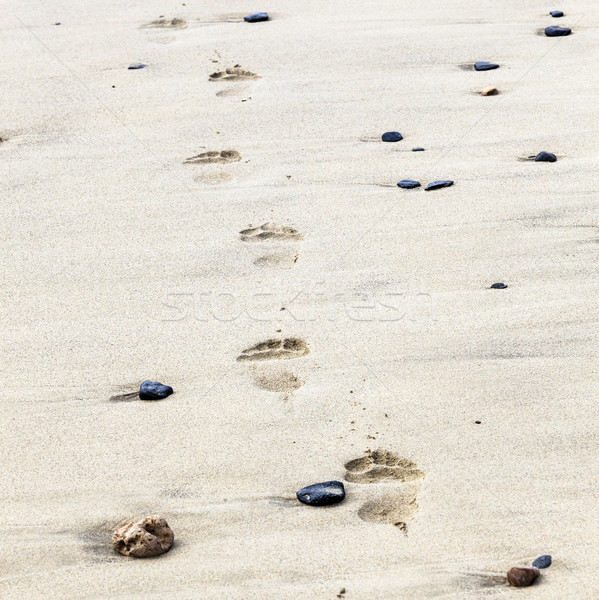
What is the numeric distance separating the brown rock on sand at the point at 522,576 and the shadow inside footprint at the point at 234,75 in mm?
2445

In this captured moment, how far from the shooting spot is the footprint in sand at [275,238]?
2.48 metres

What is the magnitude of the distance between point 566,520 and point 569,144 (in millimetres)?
1669

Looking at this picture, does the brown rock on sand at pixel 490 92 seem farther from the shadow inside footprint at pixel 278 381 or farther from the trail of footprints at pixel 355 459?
the shadow inside footprint at pixel 278 381

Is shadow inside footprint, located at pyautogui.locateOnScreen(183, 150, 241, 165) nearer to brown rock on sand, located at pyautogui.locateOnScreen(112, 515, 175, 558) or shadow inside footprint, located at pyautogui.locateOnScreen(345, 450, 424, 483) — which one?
shadow inside footprint, located at pyautogui.locateOnScreen(345, 450, 424, 483)

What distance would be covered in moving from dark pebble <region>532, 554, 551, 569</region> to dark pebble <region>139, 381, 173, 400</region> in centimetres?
92

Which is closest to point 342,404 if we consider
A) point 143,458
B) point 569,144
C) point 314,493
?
point 314,493

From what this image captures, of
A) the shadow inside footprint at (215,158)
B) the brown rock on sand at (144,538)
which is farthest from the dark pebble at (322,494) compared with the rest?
the shadow inside footprint at (215,158)

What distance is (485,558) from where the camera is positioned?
1553 millimetres

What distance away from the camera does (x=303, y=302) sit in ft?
7.60

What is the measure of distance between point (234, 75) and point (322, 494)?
2237 millimetres

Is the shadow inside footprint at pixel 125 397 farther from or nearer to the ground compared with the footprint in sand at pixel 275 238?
nearer to the ground

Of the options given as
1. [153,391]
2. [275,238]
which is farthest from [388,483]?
[275,238]

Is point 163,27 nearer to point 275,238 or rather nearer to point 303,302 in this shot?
point 275,238

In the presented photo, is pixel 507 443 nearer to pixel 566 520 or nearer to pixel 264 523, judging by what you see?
pixel 566 520
